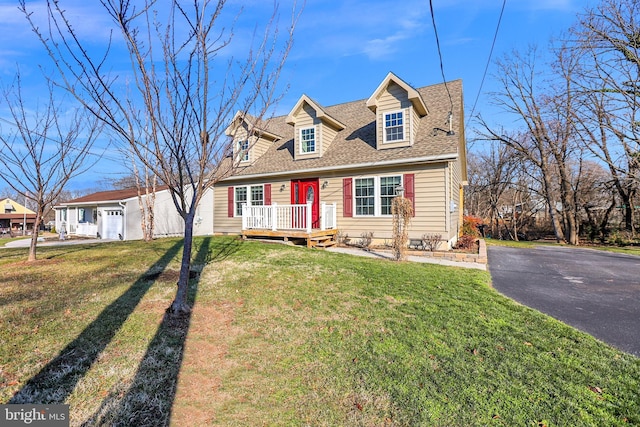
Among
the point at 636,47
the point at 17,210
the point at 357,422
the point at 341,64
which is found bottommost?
the point at 357,422

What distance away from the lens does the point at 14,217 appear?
36562 millimetres

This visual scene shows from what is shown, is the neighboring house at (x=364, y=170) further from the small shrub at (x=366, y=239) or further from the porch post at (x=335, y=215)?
the small shrub at (x=366, y=239)

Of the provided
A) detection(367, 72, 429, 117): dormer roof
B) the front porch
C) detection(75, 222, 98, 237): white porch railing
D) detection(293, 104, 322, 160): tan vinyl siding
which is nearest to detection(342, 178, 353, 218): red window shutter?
the front porch

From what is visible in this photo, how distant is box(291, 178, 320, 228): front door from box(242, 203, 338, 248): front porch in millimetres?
106

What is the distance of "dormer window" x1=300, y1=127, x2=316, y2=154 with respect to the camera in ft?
41.2

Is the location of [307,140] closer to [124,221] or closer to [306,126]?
[306,126]

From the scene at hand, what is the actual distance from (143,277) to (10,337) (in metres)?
2.60

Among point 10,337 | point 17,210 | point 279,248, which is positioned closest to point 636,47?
point 279,248

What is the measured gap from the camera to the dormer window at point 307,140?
12570 millimetres

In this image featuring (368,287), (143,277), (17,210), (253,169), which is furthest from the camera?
(17,210)

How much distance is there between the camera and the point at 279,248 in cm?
930

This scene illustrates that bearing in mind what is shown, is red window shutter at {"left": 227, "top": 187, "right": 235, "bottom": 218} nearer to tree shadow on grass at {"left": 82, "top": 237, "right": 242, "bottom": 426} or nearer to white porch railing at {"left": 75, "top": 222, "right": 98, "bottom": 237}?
tree shadow on grass at {"left": 82, "top": 237, "right": 242, "bottom": 426}

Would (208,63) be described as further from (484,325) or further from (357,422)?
(484,325)

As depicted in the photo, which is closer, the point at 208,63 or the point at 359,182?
the point at 208,63
